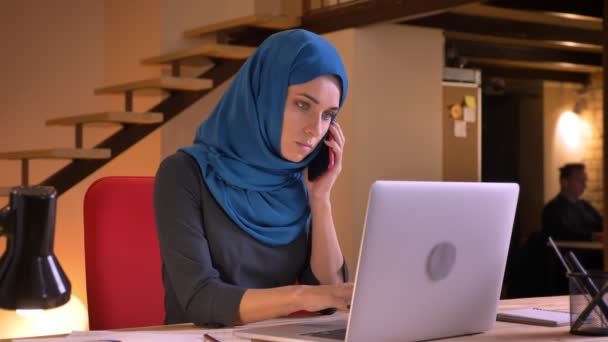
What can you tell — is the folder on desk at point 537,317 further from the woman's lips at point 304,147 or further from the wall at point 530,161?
A: the wall at point 530,161

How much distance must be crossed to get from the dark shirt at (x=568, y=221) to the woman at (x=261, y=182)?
4558 millimetres

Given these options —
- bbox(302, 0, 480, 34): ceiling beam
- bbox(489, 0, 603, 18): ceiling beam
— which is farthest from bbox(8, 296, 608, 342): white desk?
bbox(489, 0, 603, 18): ceiling beam

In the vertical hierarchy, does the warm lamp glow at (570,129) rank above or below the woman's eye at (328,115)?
below

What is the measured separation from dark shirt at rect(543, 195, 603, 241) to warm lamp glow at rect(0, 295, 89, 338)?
323 cm

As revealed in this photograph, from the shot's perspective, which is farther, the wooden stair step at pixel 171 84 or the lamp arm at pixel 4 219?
the wooden stair step at pixel 171 84

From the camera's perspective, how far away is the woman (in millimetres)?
1866

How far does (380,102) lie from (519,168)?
12.7ft

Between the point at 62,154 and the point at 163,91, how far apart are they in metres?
0.97

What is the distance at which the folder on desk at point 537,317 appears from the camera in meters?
1.68

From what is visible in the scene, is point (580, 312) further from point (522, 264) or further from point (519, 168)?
point (519, 168)

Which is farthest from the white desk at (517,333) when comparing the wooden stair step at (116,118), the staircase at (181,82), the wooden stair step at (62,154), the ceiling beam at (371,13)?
the wooden stair step at (116,118)

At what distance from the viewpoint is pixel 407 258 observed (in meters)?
1.34

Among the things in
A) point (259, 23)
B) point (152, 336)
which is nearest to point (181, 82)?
point (259, 23)

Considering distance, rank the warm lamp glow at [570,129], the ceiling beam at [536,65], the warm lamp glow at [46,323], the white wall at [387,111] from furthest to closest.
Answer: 1. the warm lamp glow at [570,129]
2. the ceiling beam at [536,65]
3. the warm lamp glow at [46,323]
4. the white wall at [387,111]
